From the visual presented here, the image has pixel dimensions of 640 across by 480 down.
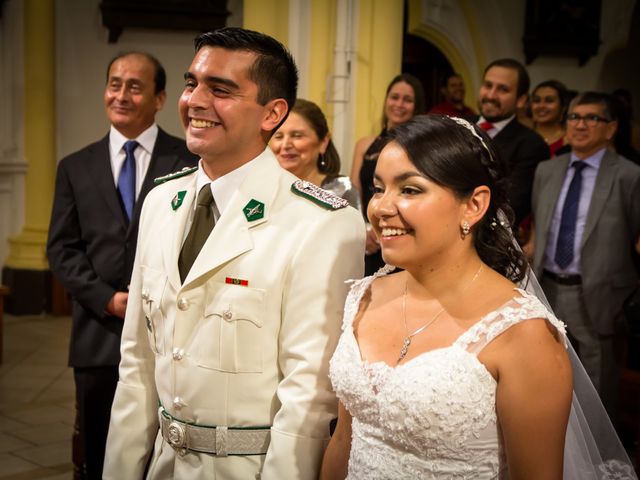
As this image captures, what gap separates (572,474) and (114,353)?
5.46 ft

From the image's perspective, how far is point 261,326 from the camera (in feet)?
5.85

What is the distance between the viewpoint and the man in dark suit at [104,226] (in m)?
2.94

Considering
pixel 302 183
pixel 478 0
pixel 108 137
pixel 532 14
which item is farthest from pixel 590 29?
pixel 302 183

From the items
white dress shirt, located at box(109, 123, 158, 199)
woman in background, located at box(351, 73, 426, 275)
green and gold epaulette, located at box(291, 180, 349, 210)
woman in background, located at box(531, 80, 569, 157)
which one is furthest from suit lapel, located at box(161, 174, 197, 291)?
woman in background, located at box(531, 80, 569, 157)

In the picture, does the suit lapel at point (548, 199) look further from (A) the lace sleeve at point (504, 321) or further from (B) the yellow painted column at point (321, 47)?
(A) the lace sleeve at point (504, 321)

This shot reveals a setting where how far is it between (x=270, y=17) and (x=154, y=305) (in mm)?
3408

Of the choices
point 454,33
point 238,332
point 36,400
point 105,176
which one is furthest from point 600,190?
point 454,33

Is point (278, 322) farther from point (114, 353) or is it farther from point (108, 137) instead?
point (108, 137)

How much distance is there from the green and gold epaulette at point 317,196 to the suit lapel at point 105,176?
4.02 ft

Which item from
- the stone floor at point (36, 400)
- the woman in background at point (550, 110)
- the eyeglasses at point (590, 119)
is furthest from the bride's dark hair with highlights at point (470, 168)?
the woman in background at point (550, 110)

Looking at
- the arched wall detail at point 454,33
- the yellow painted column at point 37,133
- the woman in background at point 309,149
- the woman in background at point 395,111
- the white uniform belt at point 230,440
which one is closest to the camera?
the white uniform belt at point 230,440

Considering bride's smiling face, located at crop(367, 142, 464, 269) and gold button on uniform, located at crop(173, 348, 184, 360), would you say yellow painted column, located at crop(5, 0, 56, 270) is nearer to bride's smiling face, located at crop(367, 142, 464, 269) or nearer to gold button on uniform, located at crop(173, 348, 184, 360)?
gold button on uniform, located at crop(173, 348, 184, 360)

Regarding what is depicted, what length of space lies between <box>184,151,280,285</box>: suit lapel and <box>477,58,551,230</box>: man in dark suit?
2.24 metres

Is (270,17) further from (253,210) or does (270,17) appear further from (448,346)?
(448,346)
